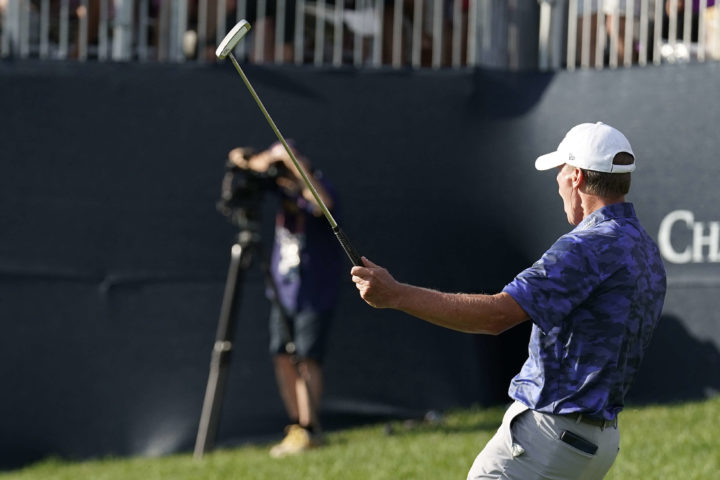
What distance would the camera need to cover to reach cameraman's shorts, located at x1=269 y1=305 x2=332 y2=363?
7.37 m

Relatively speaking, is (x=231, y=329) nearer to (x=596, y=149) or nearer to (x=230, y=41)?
(x=230, y=41)

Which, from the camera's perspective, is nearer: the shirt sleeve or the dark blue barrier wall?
the shirt sleeve

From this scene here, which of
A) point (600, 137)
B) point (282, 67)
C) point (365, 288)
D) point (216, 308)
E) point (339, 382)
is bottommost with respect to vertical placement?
point (339, 382)

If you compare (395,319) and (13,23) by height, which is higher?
(13,23)

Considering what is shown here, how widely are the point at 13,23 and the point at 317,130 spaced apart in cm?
213

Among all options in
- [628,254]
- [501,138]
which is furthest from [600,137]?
[501,138]

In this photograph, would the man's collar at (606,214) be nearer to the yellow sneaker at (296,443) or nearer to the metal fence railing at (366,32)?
the yellow sneaker at (296,443)

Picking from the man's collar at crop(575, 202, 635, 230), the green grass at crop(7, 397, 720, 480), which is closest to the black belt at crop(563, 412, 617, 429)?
the man's collar at crop(575, 202, 635, 230)

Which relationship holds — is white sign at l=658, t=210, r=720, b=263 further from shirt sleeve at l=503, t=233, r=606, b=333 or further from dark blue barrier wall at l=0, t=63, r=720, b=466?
shirt sleeve at l=503, t=233, r=606, b=333

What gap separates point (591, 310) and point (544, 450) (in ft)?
1.44

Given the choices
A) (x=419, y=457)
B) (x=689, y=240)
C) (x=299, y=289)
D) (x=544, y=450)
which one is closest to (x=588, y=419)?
(x=544, y=450)

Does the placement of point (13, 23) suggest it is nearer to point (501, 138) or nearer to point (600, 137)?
point (501, 138)

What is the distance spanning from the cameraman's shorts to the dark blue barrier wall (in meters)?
0.64

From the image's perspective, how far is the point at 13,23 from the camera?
793cm
